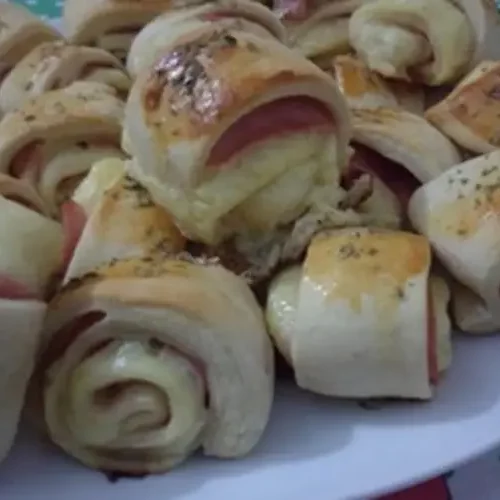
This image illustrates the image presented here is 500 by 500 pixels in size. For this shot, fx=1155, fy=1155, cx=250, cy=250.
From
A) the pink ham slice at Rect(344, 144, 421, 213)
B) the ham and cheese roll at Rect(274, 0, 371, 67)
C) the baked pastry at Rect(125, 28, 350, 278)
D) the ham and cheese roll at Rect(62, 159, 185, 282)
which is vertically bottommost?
the ham and cheese roll at Rect(274, 0, 371, 67)

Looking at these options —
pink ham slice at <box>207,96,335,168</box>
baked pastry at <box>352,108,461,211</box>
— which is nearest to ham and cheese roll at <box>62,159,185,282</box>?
pink ham slice at <box>207,96,335,168</box>

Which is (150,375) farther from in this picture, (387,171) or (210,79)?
(387,171)

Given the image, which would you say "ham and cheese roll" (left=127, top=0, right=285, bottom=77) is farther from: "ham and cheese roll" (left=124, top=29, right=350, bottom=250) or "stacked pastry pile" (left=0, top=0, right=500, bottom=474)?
"ham and cheese roll" (left=124, top=29, right=350, bottom=250)

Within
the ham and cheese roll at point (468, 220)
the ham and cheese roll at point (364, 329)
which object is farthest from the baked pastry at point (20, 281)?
the ham and cheese roll at point (468, 220)

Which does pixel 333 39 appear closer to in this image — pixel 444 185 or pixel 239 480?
pixel 444 185

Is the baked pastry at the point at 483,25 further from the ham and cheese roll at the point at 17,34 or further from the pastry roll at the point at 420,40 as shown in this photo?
the ham and cheese roll at the point at 17,34

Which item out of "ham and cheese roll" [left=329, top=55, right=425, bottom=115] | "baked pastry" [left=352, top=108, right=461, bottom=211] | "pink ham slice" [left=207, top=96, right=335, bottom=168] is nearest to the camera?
"pink ham slice" [left=207, top=96, right=335, bottom=168]

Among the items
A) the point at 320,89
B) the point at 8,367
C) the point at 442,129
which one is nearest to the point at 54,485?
the point at 8,367
